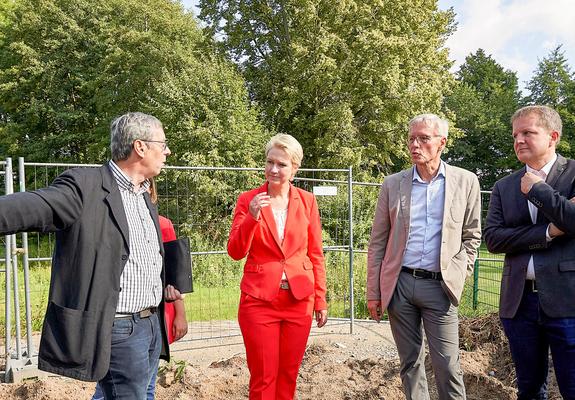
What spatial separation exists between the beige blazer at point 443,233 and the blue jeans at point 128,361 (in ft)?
5.19

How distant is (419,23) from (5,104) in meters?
19.9

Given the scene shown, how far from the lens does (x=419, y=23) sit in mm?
23391

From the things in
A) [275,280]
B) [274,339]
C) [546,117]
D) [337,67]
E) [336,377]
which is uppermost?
[337,67]

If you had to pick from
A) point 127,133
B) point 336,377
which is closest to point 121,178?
point 127,133

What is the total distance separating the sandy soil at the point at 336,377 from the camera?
4383mm

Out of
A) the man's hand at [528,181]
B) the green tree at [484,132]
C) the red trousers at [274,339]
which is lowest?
the red trousers at [274,339]

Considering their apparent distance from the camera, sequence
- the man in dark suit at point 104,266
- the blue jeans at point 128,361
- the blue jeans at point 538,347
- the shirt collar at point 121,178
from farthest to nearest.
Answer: the blue jeans at point 538,347 → the shirt collar at point 121,178 → the blue jeans at point 128,361 → the man in dark suit at point 104,266

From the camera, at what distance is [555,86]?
116 feet

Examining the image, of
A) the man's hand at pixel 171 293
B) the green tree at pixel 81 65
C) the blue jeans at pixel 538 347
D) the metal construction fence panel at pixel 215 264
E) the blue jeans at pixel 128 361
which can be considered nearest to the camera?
the blue jeans at pixel 128 361

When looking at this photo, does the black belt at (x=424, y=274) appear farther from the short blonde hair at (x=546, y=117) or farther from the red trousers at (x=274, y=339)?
the short blonde hair at (x=546, y=117)

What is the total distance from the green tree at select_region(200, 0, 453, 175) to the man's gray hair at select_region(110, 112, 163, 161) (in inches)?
722

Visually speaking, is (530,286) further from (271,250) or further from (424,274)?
(271,250)

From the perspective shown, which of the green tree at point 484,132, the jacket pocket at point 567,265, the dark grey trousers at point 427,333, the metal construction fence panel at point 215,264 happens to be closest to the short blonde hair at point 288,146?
the dark grey trousers at point 427,333

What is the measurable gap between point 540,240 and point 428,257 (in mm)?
641
